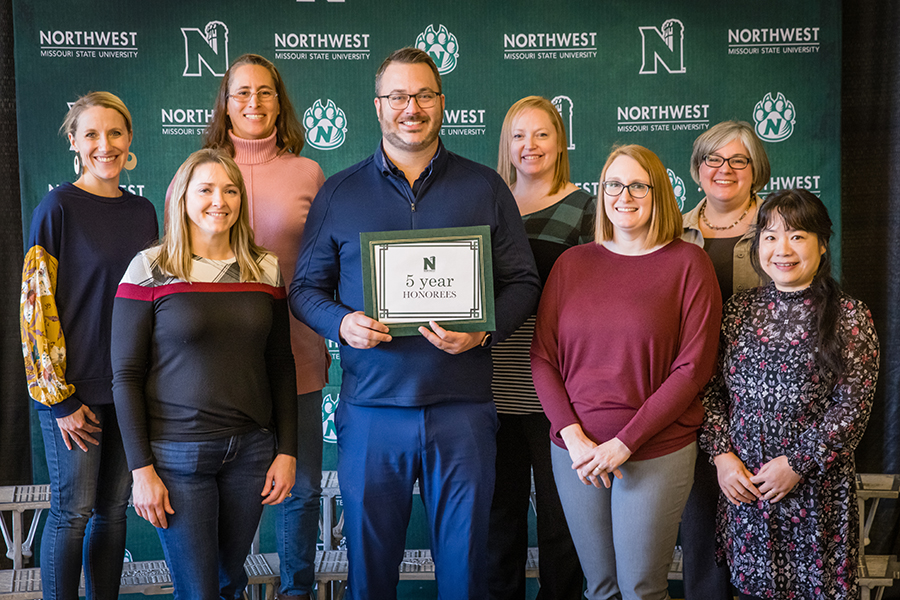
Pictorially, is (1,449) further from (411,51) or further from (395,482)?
(411,51)

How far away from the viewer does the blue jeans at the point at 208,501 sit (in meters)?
1.74

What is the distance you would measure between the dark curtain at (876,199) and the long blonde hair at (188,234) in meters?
2.73

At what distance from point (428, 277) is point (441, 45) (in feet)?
6.11

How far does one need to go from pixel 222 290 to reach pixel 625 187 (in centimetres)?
109

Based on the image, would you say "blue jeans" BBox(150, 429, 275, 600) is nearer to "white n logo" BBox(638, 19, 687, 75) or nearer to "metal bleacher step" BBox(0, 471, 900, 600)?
"metal bleacher step" BBox(0, 471, 900, 600)

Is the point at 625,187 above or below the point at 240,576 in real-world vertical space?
above

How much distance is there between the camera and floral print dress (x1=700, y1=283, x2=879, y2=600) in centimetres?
179

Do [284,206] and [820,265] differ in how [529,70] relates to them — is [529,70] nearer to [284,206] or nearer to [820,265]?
[284,206]

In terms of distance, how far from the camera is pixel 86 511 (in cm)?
208

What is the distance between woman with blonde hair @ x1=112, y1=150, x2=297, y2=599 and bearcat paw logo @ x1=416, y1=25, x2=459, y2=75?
1655mm

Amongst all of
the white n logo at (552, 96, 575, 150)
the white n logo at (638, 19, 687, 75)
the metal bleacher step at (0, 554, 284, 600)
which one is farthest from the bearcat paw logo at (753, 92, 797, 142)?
the metal bleacher step at (0, 554, 284, 600)

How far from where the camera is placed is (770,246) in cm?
188

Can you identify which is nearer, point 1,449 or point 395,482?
point 395,482

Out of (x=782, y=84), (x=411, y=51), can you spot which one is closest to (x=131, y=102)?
(x=411, y=51)
